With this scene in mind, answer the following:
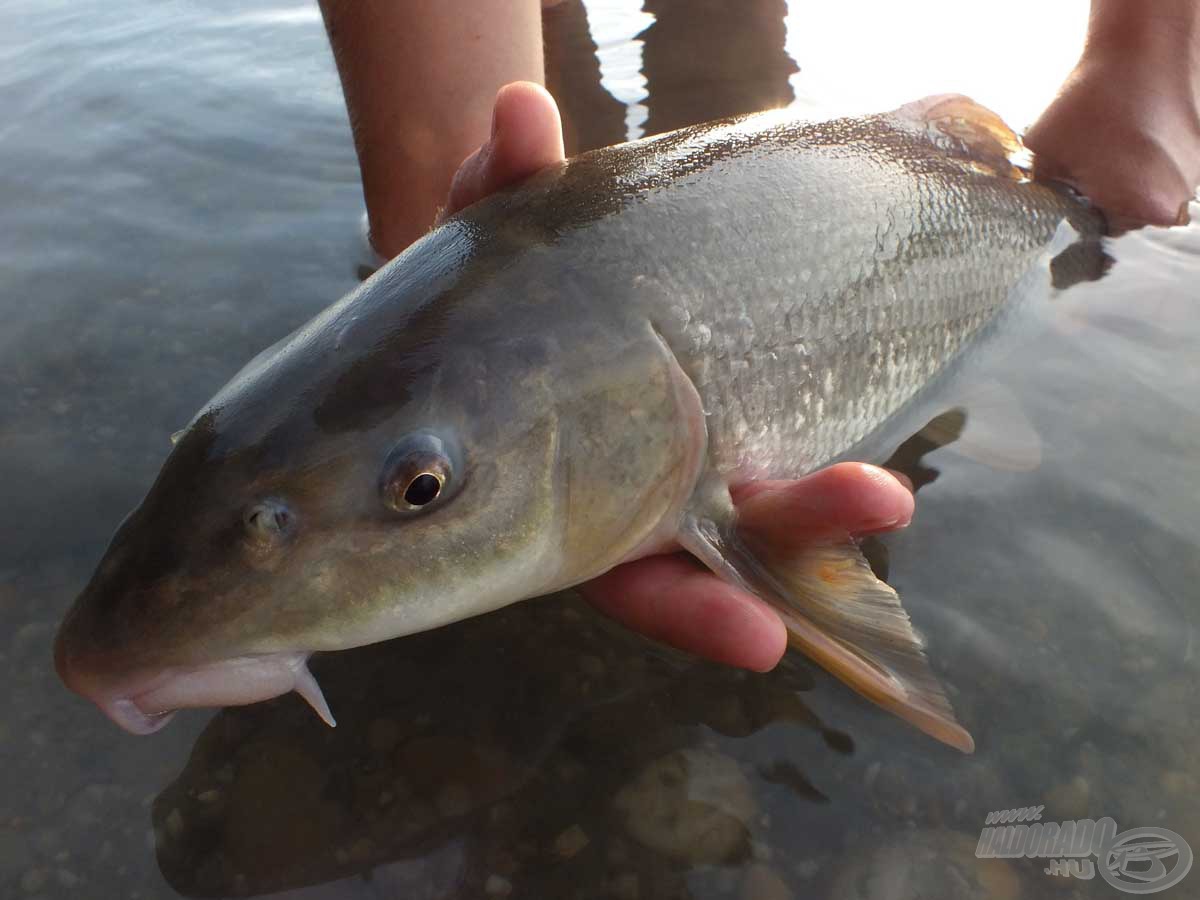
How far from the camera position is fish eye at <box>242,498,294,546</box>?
1.44 m

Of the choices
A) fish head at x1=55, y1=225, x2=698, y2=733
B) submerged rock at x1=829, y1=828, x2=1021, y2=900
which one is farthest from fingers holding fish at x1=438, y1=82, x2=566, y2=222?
submerged rock at x1=829, y1=828, x2=1021, y2=900

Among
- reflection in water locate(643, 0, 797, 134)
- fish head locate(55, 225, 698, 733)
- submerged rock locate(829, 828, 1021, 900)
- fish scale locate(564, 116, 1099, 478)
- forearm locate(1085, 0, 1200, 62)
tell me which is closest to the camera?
fish head locate(55, 225, 698, 733)

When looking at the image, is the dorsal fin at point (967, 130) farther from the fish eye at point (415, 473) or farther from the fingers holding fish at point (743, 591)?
the fish eye at point (415, 473)

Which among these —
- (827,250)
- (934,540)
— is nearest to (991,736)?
(934,540)

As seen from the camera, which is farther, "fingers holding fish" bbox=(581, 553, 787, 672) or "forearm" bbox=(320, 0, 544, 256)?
"forearm" bbox=(320, 0, 544, 256)

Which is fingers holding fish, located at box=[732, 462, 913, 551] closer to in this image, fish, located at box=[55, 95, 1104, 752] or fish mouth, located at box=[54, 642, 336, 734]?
fish, located at box=[55, 95, 1104, 752]

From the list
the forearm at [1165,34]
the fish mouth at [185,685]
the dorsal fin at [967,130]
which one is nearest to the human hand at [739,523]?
the fish mouth at [185,685]

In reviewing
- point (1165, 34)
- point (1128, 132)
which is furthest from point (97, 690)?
point (1165, 34)

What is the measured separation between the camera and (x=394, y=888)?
1.57m

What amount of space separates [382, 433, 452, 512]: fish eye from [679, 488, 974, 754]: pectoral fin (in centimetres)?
58

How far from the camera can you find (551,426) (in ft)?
5.43

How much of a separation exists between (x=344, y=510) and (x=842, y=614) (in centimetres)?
97

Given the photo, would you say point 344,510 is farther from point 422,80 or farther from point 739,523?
point 422,80

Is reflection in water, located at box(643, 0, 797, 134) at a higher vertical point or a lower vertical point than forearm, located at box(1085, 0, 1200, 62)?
lower
